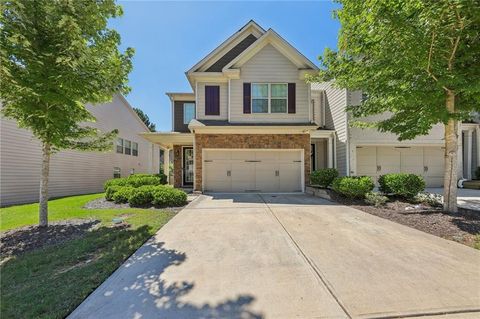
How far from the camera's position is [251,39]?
546 inches

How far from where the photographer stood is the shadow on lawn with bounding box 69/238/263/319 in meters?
2.64

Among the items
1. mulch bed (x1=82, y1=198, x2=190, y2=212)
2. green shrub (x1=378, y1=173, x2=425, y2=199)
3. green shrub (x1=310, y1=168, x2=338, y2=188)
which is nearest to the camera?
mulch bed (x1=82, y1=198, x2=190, y2=212)

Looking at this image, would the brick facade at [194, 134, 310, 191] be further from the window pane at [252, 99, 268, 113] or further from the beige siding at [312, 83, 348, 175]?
the beige siding at [312, 83, 348, 175]

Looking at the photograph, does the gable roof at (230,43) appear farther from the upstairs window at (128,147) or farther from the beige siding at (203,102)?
the upstairs window at (128,147)

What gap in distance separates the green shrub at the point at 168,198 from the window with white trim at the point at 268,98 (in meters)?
6.17

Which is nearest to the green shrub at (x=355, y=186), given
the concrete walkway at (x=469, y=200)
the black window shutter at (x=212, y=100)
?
the concrete walkway at (x=469, y=200)

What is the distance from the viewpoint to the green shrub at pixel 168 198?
8742mm

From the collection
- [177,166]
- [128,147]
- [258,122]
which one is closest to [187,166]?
[177,166]

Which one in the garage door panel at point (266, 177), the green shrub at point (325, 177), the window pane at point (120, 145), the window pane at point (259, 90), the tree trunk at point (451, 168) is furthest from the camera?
the window pane at point (120, 145)

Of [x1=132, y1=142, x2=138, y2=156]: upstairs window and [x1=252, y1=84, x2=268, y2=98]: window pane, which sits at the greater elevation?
[x1=252, y1=84, x2=268, y2=98]: window pane

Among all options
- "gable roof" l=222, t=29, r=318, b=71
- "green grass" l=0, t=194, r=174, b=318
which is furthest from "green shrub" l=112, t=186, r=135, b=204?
"gable roof" l=222, t=29, r=318, b=71

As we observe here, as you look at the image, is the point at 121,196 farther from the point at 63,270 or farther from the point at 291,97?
the point at 291,97

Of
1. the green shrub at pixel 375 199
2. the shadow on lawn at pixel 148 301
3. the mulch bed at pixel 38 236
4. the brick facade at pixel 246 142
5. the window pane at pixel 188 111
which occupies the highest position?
the window pane at pixel 188 111

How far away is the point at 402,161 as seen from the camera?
13875 millimetres
